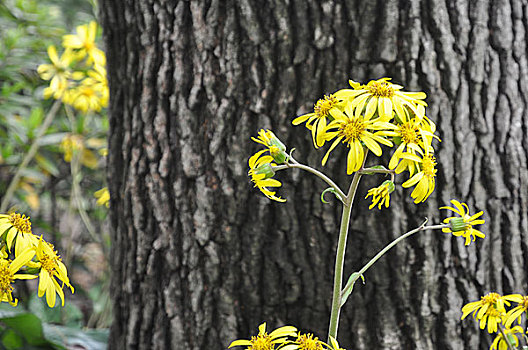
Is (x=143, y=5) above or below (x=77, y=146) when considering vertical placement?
above

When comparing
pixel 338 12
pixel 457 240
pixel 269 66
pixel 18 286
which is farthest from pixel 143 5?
pixel 18 286

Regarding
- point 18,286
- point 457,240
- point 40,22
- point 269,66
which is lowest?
point 18,286

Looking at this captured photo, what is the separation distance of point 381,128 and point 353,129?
1.6 inches

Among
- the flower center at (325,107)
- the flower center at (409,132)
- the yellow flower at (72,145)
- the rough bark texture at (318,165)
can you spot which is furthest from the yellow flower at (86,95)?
the flower center at (409,132)

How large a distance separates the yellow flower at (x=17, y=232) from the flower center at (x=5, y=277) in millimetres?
29

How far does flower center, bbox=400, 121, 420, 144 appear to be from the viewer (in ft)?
2.59

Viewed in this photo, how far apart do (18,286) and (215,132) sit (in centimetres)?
176

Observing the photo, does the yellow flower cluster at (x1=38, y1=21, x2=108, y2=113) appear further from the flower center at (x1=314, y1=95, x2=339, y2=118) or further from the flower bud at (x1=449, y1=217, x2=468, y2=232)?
the flower bud at (x1=449, y1=217, x2=468, y2=232)

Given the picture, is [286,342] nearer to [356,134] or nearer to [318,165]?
[356,134]

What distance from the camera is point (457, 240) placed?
138 cm

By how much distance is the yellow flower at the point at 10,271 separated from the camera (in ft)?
2.61

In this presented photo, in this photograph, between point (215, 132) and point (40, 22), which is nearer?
point (215, 132)

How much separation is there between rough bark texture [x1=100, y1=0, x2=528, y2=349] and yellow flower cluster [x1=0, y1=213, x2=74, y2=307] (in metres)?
0.59

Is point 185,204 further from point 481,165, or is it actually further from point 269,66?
point 481,165
